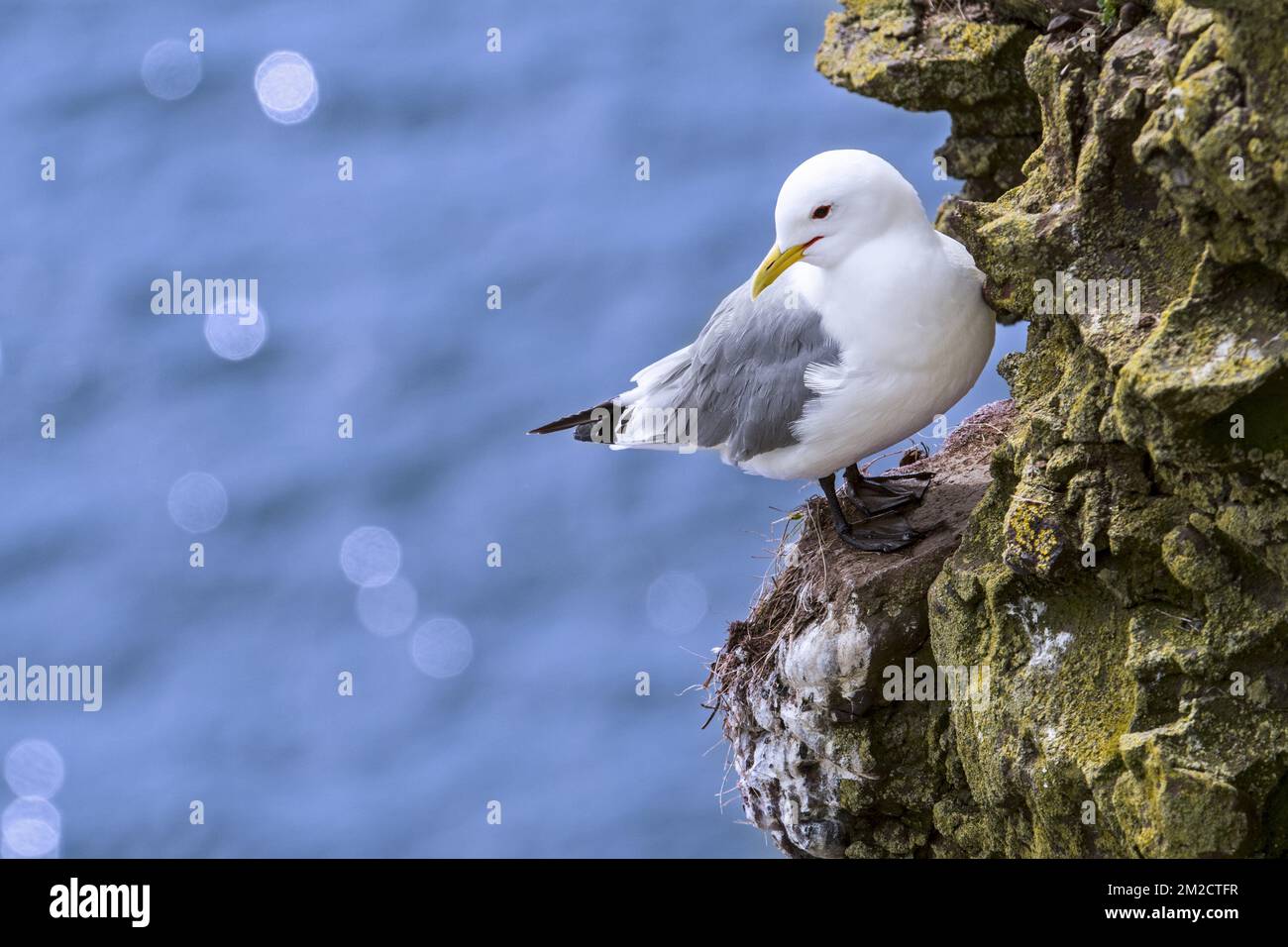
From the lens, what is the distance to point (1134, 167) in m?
3.67

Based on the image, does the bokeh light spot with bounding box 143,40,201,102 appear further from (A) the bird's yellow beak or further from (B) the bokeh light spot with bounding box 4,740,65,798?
(A) the bird's yellow beak

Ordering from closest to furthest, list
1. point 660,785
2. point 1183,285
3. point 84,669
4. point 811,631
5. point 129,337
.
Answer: point 1183,285 < point 811,631 < point 660,785 < point 84,669 < point 129,337

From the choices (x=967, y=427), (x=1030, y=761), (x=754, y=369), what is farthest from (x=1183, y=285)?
(x=967, y=427)

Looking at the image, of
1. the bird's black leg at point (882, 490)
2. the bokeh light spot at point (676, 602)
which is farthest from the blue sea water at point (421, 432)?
the bird's black leg at point (882, 490)

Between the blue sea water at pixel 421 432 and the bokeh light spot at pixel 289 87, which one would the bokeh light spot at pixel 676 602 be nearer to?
the blue sea water at pixel 421 432

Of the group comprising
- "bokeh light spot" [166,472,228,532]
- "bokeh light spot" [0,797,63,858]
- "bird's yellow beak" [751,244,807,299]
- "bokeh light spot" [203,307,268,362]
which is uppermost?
"bokeh light spot" [203,307,268,362]

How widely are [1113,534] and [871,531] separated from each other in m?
1.51

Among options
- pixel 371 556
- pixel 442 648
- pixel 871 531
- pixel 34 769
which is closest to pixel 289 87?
pixel 371 556

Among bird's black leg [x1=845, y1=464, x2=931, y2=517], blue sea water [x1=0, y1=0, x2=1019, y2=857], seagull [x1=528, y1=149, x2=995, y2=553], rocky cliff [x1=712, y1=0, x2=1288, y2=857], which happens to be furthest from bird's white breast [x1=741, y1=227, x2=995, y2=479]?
blue sea water [x1=0, y1=0, x2=1019, y2=857]

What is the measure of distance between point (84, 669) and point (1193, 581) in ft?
42.6

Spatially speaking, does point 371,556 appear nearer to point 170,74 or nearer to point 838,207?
point 170,74

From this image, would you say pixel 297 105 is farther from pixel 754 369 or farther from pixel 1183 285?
pixel 1183 285

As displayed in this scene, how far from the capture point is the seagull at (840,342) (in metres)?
4.50

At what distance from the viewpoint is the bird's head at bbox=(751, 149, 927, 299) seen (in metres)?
4.49
